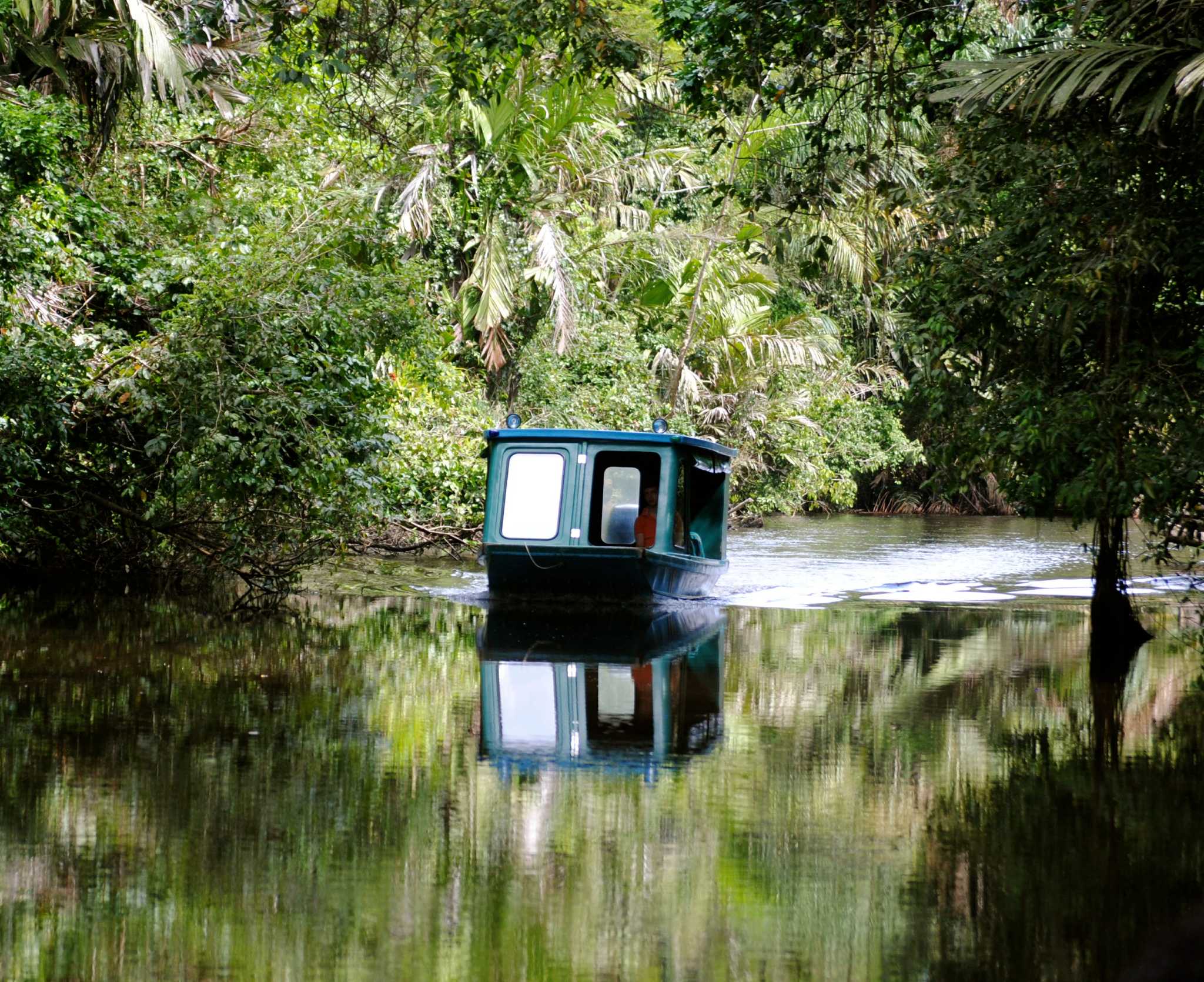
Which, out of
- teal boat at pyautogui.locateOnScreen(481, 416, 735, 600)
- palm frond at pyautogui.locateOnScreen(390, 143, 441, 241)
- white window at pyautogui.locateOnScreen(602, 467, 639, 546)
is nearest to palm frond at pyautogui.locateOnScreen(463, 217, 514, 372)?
palm frond at pyautogui.locateOnScreen(390, 143, 441, 241)

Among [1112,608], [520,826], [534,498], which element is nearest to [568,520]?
[534,498]

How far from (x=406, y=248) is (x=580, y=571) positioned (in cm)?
901

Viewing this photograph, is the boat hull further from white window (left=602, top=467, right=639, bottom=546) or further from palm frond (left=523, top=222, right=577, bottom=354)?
palm frond (left=523, top=222, right=577, bottom=354)

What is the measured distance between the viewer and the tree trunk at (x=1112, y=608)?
12086 millimetres

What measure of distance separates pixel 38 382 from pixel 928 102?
736 centimetres

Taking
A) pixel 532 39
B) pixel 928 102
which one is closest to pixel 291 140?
pixel 532 39

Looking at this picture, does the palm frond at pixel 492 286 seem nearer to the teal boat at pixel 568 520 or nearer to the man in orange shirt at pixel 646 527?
the teal boat at pixel 568 520

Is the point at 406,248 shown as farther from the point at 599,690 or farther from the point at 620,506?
the point at 599,690

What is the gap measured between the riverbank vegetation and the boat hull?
1569mm

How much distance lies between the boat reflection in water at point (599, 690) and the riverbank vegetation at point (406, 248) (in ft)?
7.35

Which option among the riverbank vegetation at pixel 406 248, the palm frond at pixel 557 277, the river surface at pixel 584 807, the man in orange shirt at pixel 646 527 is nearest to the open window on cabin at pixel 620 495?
the man in orange shirt at pixel 646 527

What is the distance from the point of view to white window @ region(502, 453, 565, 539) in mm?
15266

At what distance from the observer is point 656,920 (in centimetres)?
483

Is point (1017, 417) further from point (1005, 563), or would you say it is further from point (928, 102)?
point (1005, 563)
